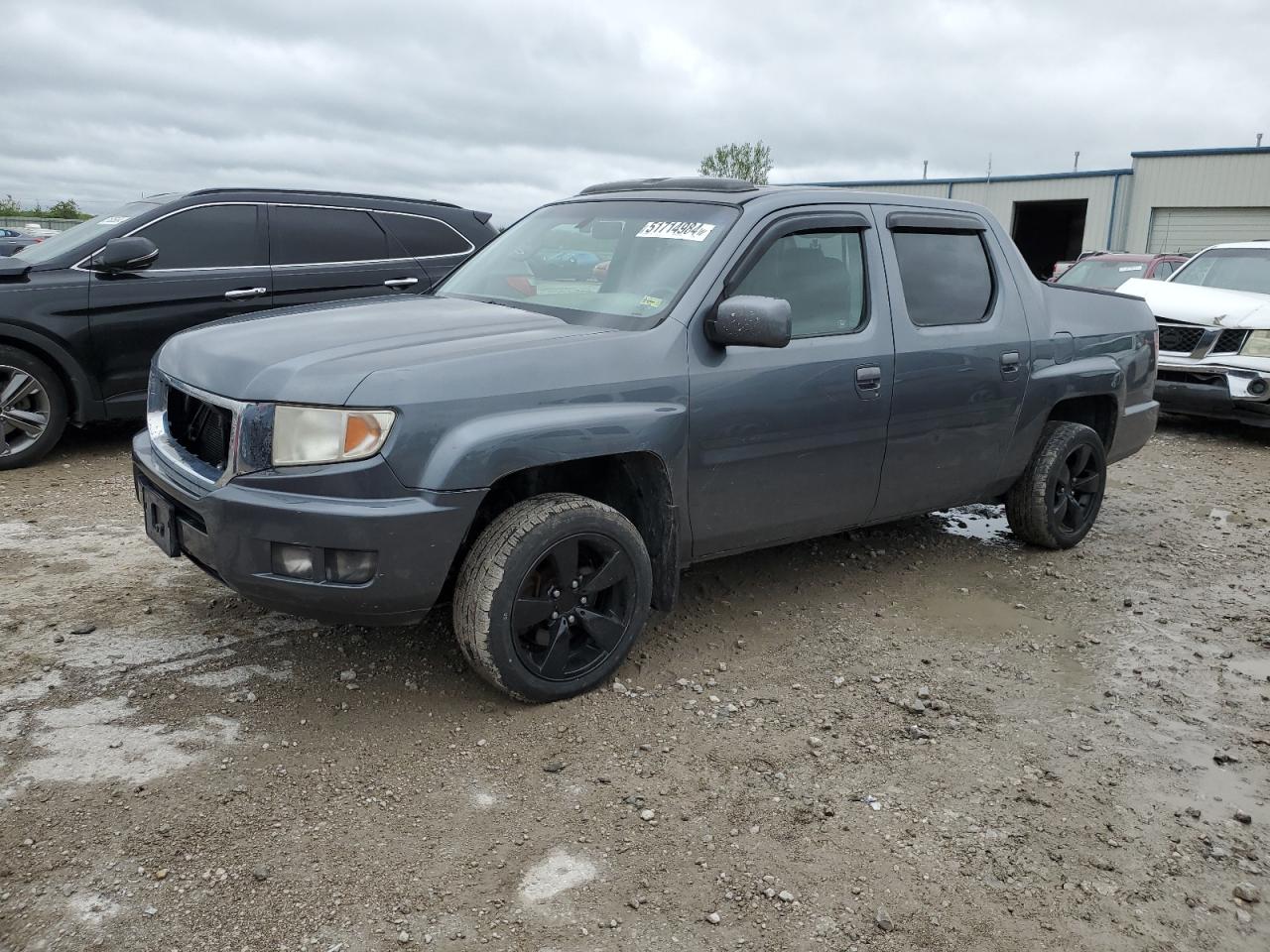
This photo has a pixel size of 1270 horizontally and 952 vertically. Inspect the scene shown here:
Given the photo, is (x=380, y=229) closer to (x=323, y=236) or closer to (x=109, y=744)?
(x=323, y=236)

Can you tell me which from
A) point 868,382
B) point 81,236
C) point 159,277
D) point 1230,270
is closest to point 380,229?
point 159,277

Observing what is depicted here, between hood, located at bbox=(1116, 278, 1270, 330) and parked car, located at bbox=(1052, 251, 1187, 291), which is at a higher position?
parked car, located at bbox=(1052, 251, 1187, 291)

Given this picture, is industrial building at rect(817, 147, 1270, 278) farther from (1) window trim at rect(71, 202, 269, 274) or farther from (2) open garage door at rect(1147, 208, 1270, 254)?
(1) window trim at rect(71, 202, 269, 274)

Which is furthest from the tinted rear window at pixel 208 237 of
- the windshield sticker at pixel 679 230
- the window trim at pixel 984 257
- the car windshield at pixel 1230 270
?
the car windshield at pixel 1230 270

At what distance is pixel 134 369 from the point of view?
645cm

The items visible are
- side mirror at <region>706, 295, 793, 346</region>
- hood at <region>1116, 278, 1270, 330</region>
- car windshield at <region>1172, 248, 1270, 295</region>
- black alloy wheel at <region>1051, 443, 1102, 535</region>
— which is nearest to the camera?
side mirror at <region>706, 295, 793, 346</region>

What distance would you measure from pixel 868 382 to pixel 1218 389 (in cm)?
576

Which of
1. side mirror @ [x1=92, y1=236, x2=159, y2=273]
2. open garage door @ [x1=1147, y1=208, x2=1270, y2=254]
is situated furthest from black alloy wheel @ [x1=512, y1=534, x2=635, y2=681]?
open garage door @ [x1=1147, y1=208, x2=1270, y2=254]

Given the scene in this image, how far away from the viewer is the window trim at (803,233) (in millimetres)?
3742

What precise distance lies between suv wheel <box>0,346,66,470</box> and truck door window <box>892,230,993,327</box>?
5073 mm

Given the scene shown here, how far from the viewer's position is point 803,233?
402 centimetres

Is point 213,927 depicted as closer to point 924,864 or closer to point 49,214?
point 924,864

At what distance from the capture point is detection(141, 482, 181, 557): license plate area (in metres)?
3.34

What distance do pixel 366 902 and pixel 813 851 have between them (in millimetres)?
1162
